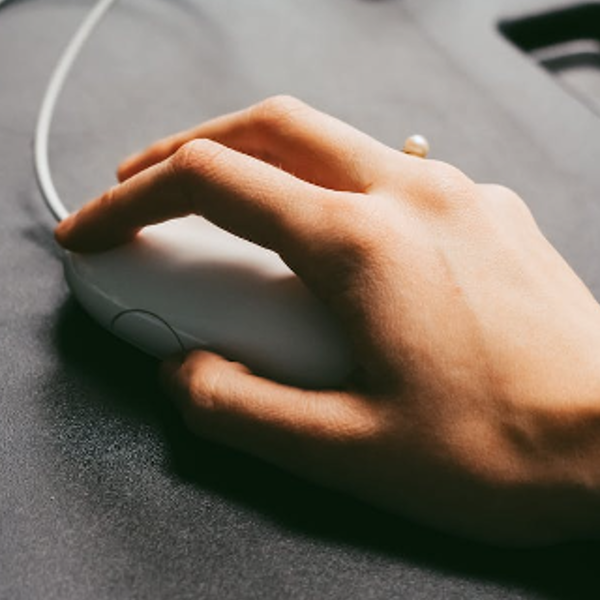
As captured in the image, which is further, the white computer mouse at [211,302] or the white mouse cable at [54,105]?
the white mouse cable at [54,105]

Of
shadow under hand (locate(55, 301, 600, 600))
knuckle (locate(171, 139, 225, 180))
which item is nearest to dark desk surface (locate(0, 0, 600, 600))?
shadow under hand (locate(55, 301, 600, 600))

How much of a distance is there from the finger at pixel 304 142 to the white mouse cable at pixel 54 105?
12 cm

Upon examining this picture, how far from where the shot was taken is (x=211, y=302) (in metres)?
0.46

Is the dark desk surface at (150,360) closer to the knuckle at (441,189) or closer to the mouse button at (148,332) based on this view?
the mouse button at (148,332)

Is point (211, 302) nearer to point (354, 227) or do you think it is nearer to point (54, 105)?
point (354, 227)

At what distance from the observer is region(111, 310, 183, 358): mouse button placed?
0.47 m

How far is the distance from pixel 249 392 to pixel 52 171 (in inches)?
11.7

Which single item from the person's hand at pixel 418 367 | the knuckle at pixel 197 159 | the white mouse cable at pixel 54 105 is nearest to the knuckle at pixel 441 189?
the person's hand at pixel 418 367

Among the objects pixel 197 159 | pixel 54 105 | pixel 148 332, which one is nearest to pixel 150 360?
pixel 148 332

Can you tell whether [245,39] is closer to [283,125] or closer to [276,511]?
[283,125]

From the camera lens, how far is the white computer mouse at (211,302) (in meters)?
0.44

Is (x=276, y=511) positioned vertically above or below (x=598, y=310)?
below

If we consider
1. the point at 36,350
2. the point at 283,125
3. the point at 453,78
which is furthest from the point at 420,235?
the point at 453,78

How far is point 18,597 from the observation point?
0.39 meters
